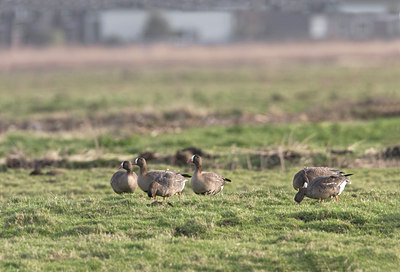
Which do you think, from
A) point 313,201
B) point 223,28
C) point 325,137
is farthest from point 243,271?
point 223,28

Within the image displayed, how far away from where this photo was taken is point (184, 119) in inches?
1251

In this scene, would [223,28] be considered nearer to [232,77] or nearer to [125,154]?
[232,77]

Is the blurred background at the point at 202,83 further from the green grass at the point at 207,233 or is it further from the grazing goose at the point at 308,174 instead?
the green grass at the point at 207,233

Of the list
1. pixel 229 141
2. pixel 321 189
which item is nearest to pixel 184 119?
pixel 229 141

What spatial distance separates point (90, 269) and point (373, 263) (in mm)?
4676

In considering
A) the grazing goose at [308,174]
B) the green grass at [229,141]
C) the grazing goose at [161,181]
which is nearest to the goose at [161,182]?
the grazing goose at [161,181]

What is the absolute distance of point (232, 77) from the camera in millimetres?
56500

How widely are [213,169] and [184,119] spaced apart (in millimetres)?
11717

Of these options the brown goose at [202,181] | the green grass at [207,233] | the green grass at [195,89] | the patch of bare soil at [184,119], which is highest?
the brown goose at [202,181]

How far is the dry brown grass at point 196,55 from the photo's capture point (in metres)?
68.8

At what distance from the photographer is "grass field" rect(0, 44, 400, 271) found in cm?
1088

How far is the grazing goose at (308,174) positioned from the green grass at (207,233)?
34 centimetres

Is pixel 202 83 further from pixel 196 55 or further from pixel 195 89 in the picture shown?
pixel 196 55

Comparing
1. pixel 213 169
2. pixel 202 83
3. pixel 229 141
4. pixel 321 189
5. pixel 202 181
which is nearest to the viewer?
pixel 321 189
